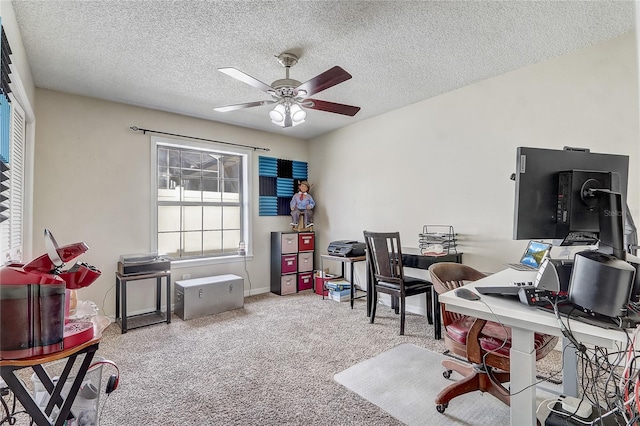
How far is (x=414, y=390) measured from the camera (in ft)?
6.75

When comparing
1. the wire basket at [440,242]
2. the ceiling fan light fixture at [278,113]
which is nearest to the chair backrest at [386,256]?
the wire basket at [440,242]

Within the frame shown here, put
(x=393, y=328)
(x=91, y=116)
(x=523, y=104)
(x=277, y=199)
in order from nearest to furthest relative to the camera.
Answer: (x=523, y=104) → (x=393, y=328) → (x=91, y=116) → (x=277, y=199)

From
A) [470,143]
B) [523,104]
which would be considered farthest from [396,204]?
[523,104]

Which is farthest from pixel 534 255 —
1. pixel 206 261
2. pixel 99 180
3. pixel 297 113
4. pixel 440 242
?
pixel 99 180

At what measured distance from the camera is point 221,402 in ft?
6.37

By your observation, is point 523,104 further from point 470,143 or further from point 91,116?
point 91,116

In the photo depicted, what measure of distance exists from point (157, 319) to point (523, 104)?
450cm

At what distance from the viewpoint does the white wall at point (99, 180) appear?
316 cm

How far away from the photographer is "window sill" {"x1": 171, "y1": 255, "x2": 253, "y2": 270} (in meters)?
3.98

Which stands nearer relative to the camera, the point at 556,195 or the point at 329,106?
the point at 556,195

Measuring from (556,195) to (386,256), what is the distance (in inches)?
80.7

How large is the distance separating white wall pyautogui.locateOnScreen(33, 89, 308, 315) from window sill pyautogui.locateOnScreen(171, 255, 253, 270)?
2.3 inches

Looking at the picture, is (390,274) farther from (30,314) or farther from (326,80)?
(30,314)

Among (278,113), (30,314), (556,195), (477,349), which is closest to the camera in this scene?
(30,314)
